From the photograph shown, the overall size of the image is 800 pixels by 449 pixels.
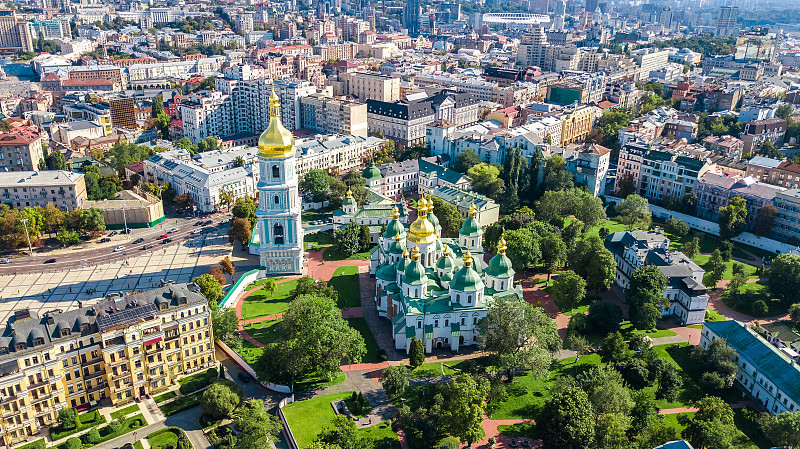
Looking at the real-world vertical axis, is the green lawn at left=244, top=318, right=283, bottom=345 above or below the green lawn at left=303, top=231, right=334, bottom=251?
below

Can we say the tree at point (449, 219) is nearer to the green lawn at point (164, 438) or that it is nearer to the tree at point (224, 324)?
the tree at point (224, 324)

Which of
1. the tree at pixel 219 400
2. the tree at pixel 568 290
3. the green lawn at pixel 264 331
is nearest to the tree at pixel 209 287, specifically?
the green lawn at pixel 264 331

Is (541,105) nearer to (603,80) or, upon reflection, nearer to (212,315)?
(603,80)

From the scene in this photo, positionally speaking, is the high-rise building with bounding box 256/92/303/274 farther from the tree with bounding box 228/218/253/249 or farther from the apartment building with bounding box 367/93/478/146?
the apartment building with bounding box 367/93/478/146

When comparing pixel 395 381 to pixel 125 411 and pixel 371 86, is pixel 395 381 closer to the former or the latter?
pixel 125 411

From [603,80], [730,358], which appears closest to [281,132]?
[730,358]

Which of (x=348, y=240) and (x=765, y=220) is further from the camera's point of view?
(x=765, y=220)

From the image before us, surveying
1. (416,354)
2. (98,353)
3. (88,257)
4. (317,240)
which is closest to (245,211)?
(317,240)

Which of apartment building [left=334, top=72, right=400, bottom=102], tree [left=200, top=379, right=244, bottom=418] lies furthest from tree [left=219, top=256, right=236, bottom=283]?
apartment building [left=334, top=72, right=400, bottom=102]
